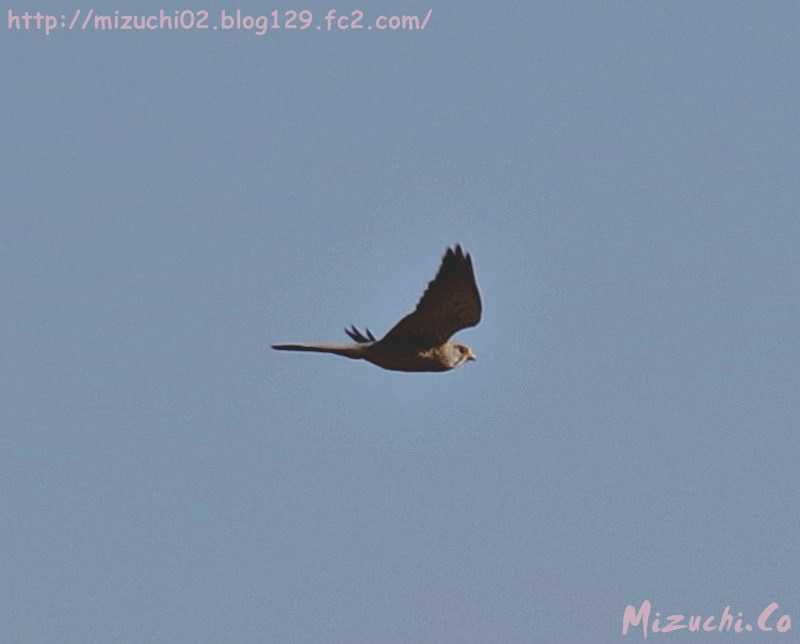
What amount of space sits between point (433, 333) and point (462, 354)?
2.35 feet

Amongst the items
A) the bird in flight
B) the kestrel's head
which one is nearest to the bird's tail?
the bird in flight

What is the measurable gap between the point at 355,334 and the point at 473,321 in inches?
54.3

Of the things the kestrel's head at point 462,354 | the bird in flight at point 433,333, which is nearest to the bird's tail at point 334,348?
the bird in flight at point 433,333

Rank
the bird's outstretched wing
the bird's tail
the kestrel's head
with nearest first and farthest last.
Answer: the bird's outstretched wing < the bird's tail < the kestrel's head

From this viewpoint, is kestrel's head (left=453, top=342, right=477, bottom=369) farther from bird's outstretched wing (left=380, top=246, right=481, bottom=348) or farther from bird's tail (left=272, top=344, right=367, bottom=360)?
bird's tail (left=272, top=344, right=367, bottom=360)

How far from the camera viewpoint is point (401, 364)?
19.9 m

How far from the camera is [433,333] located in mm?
19500

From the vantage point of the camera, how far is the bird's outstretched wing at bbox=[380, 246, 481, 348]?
18516 millimetres

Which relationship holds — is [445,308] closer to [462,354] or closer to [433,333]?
[433,333]

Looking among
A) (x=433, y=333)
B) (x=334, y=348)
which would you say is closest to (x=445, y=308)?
(x=433, y=333)

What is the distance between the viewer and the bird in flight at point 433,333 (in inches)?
733

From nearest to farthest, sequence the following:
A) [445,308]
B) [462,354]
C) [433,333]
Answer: [445,308]
[433,333]
[462,354]

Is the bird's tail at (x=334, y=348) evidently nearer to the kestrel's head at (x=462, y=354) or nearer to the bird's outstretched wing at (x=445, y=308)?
the bird's outstretched wing at (x=445, y=308)

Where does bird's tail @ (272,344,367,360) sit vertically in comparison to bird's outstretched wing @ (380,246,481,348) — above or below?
below
